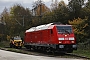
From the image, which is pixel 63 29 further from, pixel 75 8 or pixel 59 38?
pixel 75 8

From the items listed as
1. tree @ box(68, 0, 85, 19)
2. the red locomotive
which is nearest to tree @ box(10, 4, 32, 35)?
tree @ box(68, 0, 85, 19)

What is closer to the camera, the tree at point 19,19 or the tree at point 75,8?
the tree at point 75,8

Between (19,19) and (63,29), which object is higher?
(19,19)


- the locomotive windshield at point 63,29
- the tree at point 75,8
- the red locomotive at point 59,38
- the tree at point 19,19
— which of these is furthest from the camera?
the tree at point 19,19

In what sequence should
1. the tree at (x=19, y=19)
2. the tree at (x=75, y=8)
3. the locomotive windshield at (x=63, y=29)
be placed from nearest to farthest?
the locomotive windshield at (x=63, y=29), the tree at (x=75, y=8), the tree at (x=19, y=19)

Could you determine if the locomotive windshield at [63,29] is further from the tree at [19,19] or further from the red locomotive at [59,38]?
the tree at [19,19]

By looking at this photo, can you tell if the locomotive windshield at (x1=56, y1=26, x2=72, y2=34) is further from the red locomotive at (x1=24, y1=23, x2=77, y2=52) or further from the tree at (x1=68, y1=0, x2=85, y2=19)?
the tree at (x1=68, y1=0, x2=85, y2=19)

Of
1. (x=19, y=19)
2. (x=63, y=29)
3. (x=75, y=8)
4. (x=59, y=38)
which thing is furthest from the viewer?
(x=19, y=19)

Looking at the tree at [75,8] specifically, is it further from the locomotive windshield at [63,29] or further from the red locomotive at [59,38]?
the locomotive windshield at [63,29]

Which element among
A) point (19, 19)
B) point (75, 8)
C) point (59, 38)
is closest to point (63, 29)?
point (59, 38)

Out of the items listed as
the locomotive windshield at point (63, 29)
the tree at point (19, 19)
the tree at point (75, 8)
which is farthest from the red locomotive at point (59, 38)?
the tree at point (19, 19)

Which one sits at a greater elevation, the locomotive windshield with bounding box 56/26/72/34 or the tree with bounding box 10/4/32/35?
the tree with bounding box 10/4/32/35

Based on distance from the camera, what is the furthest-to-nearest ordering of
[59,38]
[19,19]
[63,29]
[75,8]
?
[19,19], [75,8], [63,29], [59,38]

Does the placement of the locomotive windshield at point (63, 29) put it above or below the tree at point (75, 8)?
below
